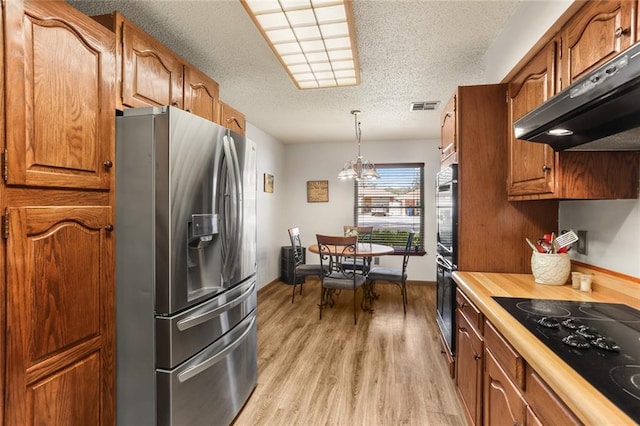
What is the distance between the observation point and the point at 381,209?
5.46 m

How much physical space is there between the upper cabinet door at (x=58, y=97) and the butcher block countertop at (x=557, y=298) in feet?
6.00

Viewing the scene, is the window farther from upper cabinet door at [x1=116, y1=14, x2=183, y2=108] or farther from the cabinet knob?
the cabinet knob

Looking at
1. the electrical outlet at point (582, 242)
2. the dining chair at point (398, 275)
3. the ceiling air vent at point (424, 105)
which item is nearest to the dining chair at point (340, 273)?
the dining chair at point (398, 275)

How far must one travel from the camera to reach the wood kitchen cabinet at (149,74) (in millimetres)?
1566

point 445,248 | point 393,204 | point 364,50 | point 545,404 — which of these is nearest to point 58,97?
point 364,50

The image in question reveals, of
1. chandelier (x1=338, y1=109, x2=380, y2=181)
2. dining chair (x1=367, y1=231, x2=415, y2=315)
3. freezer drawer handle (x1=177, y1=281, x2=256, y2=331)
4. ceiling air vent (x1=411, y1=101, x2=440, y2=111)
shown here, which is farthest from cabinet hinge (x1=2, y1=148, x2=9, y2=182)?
dining chair (x1=367, y1=231, x2=415, y2=315)

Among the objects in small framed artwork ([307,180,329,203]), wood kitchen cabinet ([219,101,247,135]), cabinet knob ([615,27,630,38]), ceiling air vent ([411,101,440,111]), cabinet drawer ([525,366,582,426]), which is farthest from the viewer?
small framed artwork ([307,180,329,203])

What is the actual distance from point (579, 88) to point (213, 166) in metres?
1.59

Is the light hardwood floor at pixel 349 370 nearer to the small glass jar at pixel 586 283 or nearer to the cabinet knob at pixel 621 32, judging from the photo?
the small glass jar at pixel 586 283

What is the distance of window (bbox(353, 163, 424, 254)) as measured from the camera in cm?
530

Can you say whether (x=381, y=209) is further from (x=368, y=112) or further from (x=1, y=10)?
(x=1, y=10)

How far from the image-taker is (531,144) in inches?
67.1

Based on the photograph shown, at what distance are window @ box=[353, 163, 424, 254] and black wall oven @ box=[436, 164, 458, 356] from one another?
8.52 feet

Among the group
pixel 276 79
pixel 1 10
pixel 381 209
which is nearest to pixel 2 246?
pixel 1 10
